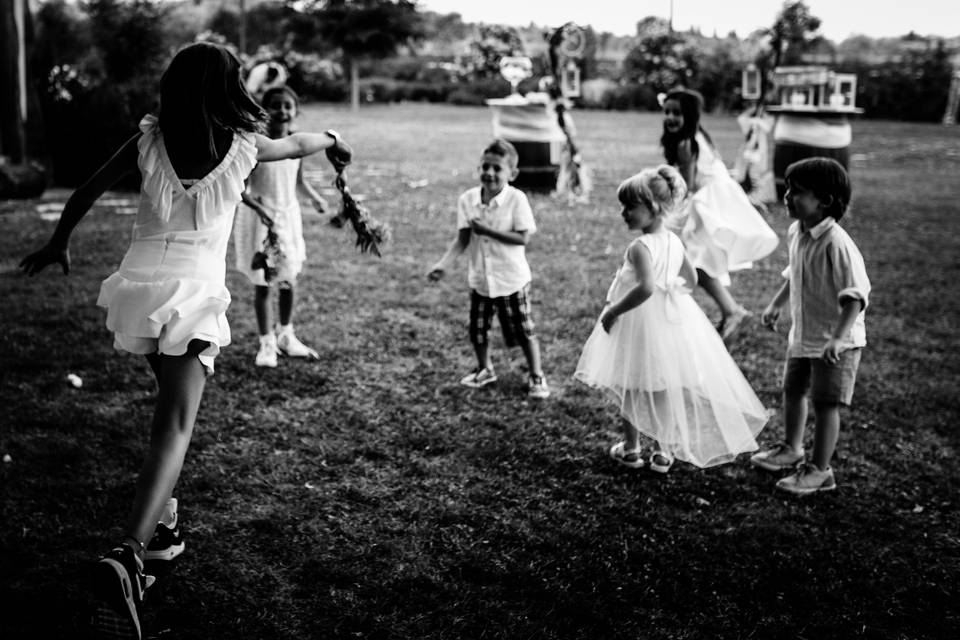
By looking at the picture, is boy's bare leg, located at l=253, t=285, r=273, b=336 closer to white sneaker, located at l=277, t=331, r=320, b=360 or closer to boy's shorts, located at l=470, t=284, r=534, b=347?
white sneaker, located at l=277, t=331, r=320, b=360

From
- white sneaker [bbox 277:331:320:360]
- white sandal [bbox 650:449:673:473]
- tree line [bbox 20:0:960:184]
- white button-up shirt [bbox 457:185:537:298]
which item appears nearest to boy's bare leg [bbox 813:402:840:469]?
white sandal [bbox 650:449:673:473]

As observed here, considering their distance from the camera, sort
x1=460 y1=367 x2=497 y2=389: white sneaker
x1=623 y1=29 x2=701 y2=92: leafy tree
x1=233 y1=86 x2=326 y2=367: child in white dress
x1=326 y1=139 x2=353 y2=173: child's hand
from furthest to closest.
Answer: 1. x1=623 y1=29 x2=701 y2=92: leafy tree
2. x1=233 y1=86 x2=326 y2=367: child in white dress
3. x1=460 y1=367 x2=497 y2=389: white sneaker
4. x1=326 y1=139 x2=353 y2=173: child's hand

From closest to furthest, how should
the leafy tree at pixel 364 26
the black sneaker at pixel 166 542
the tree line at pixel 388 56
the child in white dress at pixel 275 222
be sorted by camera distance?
the black sneaker at pixel 166 542 < the child in white dress at pixel 275 222 < the tree line at pixel 388 56 < the leafy tree at pixel 364 26

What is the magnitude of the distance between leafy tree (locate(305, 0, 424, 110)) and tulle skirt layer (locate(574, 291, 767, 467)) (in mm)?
32961

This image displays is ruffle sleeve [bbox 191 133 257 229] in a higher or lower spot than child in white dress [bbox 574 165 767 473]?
higher

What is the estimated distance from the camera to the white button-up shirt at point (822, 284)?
321 centimetres

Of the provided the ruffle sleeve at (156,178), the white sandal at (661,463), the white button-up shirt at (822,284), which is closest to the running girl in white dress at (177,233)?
the ruffle sleeve at (156,178)

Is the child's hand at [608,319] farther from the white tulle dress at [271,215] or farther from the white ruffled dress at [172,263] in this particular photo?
the white tulle dress at [271,215]

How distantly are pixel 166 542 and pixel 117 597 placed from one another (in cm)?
63

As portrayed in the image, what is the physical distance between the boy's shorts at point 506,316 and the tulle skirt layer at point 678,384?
2.90ft

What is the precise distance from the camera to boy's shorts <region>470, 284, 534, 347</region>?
14.1 feet

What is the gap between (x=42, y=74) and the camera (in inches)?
427

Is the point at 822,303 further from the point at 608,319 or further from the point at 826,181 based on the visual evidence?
the point at 608,319

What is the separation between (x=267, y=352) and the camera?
15.2ft
